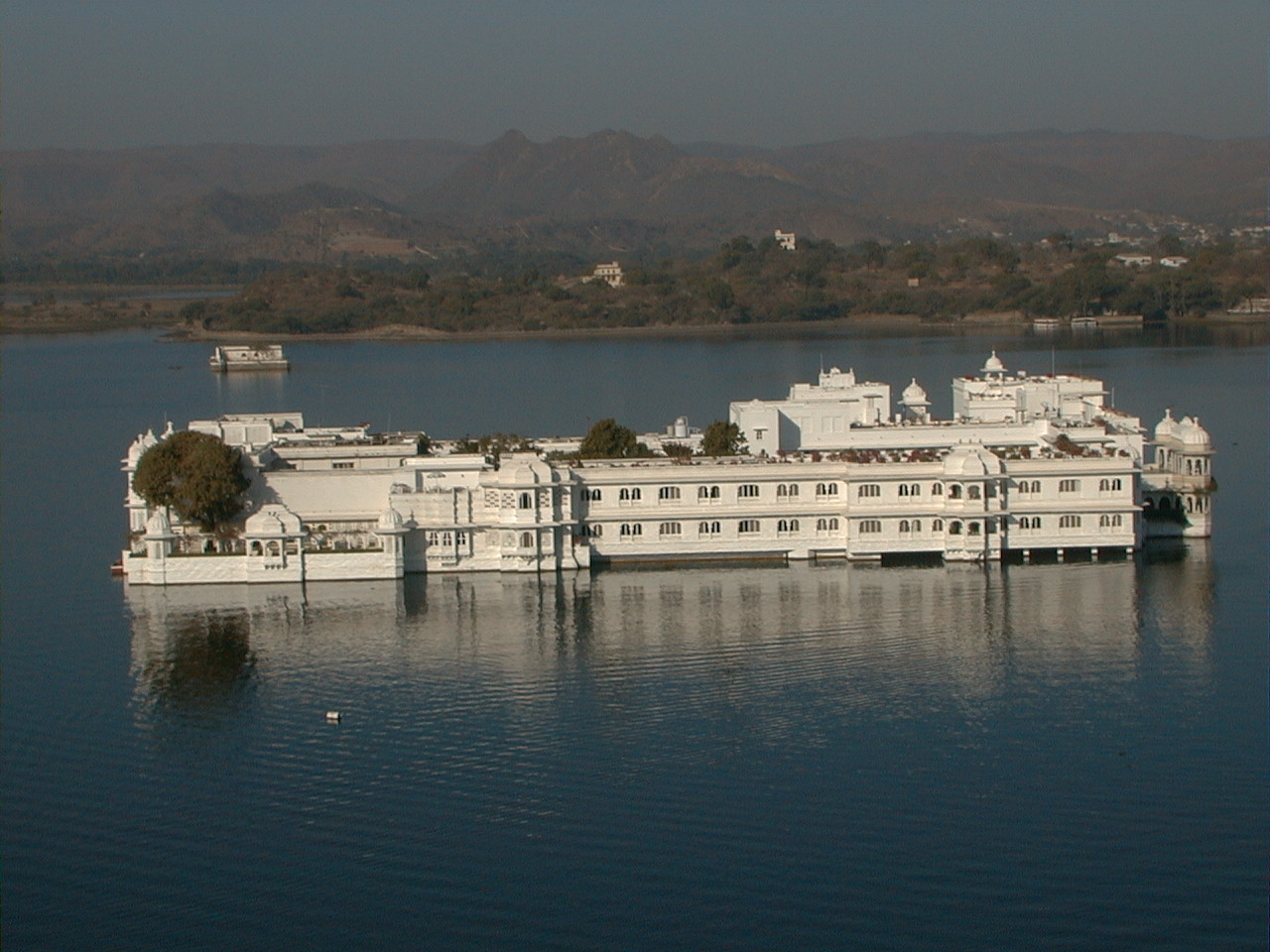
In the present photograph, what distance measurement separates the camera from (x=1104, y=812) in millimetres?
13992

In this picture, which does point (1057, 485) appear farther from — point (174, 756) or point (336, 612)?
point (174, 756)

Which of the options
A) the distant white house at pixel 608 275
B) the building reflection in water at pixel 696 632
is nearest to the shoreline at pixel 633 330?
the distant white house at pixel 608 275

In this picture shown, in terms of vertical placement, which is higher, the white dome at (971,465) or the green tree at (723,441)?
the green tree at (723,441)

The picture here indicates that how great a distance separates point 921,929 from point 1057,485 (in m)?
11.1

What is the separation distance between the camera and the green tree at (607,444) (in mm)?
26062

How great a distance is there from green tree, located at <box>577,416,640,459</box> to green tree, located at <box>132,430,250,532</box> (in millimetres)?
5102

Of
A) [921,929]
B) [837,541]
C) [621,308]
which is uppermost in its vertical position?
[621,308]

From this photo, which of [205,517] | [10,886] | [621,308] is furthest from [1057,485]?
[621,308]

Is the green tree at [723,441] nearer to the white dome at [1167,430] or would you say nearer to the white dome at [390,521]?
the white dome at [1167,430]

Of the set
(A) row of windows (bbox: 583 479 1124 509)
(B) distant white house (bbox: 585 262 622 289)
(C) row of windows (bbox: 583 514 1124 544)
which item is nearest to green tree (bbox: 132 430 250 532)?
(C) row of windows (bbox: 583 514 1124 544)

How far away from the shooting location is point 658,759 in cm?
1530

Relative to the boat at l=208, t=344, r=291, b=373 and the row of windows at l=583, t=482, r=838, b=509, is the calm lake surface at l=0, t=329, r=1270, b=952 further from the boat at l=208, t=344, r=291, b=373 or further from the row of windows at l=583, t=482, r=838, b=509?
the boat at l=208, t=344, r=291, b=373

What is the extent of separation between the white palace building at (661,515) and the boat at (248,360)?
36336 mm

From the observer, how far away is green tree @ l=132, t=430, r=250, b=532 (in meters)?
22.2
